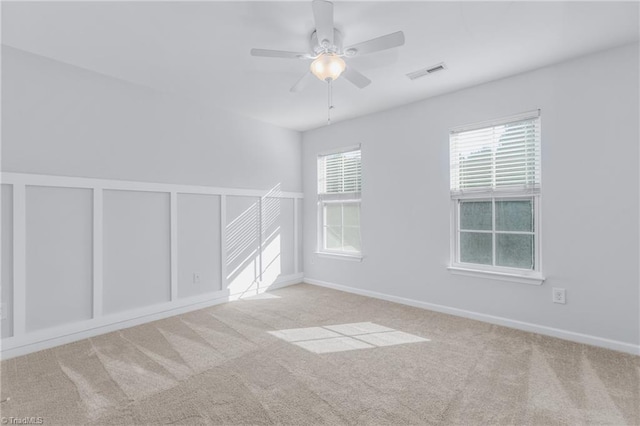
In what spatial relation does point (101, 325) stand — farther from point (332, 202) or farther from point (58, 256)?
point (332, 202)

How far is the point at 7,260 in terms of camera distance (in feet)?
8.10

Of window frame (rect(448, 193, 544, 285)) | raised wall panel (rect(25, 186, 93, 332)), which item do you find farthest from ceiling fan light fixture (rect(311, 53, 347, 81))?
raised wall panel (rect(25, 186, 93, 332))

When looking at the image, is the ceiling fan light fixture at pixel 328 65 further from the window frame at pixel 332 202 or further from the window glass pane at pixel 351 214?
the window glass pane at pixel 351 214

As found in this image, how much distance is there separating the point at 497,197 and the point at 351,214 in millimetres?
1919

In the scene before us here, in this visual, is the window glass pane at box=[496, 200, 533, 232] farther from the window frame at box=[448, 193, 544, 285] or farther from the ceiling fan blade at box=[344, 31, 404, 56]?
the ceiling fan blade at box=[344, 31, 404, 56]

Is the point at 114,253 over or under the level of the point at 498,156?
under

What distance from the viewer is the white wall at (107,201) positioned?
2.53 m

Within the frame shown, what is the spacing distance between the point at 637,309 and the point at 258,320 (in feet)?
10.8

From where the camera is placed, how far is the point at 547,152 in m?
2.84

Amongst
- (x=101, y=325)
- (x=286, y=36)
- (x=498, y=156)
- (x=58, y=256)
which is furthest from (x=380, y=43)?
(x=101, y=325)

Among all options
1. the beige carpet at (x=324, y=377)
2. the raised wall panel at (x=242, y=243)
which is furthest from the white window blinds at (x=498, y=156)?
the raised wall panel at (x=242, y=243)

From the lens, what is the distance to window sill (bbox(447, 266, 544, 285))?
2.90 metres

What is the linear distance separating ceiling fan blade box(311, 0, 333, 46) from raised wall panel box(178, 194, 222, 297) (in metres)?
2.46

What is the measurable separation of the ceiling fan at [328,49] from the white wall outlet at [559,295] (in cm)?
252
